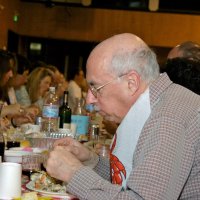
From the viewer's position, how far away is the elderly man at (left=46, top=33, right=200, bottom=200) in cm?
138

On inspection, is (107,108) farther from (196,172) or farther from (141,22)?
(141,22)

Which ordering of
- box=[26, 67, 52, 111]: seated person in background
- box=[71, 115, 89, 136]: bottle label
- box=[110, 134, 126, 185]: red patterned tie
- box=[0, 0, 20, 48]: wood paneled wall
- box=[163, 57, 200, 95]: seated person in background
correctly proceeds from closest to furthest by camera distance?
box=[110, 134, 126, 185]: red patterned tie → box=[163, 57, 200, 95]: seated person in background → box=[71, 115, 89, 136]: bottle label → box=[26, 67, 52, 111]: seated person in background → box=[0, 0, 20, 48]: wood paneled wall

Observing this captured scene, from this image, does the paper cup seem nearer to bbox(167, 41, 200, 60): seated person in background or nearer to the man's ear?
the man's ear

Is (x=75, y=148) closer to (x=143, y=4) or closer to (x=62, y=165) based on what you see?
(x=62, y=165)

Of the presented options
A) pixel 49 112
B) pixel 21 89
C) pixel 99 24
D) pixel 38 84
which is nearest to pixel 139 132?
pixel 49 112

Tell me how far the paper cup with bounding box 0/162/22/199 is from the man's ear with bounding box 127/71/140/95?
0.48m

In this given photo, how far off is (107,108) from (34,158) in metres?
0.42

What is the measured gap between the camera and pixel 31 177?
1.90m

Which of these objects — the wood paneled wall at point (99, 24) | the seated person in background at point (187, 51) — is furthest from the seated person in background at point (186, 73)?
the wood paneled wall at point (99, 24)

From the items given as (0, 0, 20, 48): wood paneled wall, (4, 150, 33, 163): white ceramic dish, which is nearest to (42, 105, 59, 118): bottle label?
(4, 150, 33, 163): white ceramic dish

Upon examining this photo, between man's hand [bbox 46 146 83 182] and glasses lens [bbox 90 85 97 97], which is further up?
glasses lens [bbox 90 85 97 97]

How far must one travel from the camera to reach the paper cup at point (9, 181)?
160 cm

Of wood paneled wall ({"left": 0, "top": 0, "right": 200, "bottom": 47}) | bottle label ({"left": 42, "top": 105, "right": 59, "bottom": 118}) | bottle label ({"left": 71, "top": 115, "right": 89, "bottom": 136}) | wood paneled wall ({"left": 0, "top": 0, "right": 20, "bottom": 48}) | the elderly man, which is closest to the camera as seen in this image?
the elderly man

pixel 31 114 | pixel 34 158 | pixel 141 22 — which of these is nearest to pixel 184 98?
pixel 34 158
